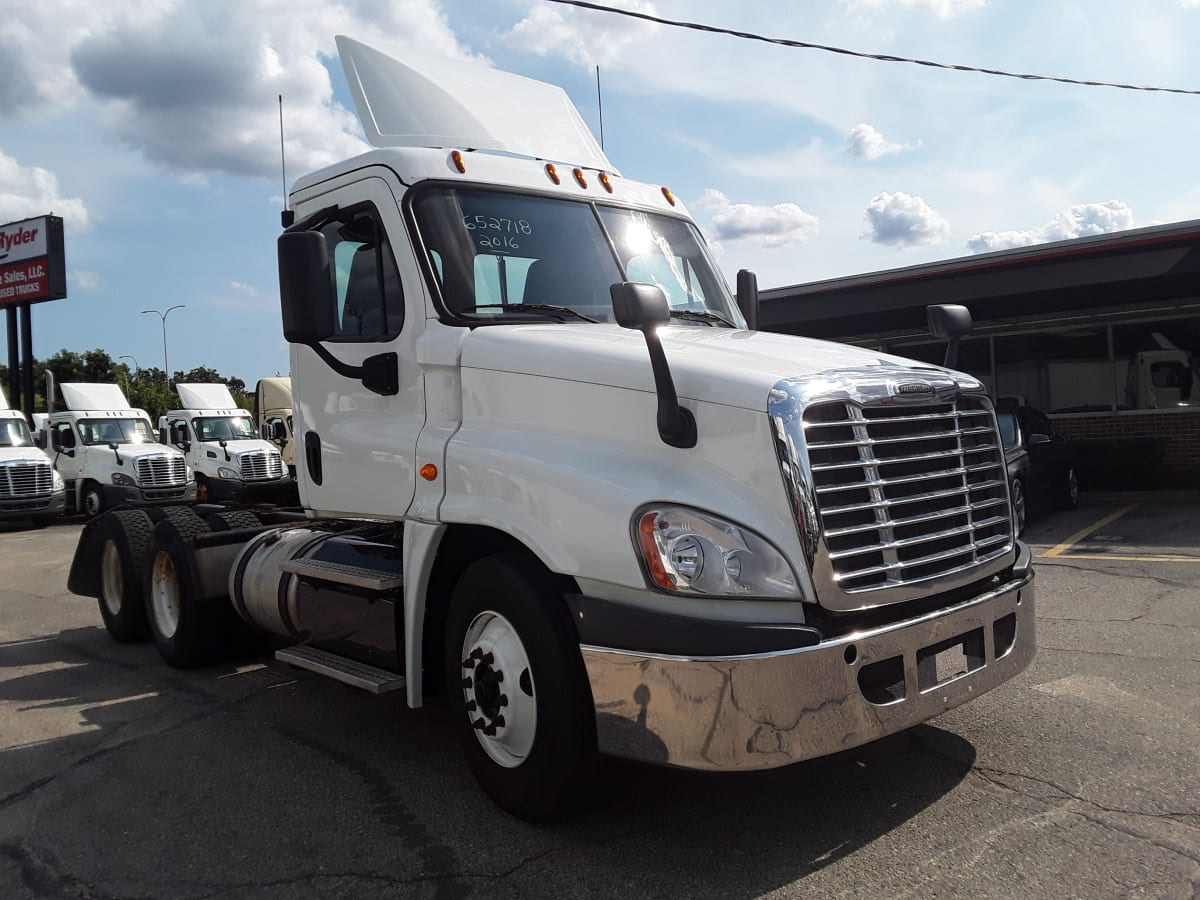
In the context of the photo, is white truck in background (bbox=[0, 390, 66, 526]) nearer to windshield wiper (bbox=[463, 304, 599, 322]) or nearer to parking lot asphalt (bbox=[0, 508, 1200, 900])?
parking lot asphalt (bbox=[0, 508, 1200, 900])

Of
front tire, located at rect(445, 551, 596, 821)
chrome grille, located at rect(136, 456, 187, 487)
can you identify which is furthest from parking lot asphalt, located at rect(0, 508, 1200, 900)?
chrome grille, located at rect(136, 456, 187, 487)

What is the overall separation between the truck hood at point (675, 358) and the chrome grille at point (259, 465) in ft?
63.9

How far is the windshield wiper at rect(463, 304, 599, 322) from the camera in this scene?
4.25 m

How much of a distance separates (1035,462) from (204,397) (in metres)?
19.1

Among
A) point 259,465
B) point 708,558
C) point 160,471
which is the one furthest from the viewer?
point 259,465

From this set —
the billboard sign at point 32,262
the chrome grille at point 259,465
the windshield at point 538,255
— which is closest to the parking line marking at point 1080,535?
the windshield at point 538,255

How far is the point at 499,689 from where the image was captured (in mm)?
3703

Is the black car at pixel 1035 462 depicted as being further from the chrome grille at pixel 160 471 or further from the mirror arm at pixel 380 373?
the chrome grille at pixel 160 471

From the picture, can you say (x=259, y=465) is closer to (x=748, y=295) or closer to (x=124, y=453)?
(x=124, y=453)

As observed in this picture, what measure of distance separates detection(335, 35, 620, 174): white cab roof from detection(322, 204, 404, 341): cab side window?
0.55 metres

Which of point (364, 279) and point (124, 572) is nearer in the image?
point (364, 279)

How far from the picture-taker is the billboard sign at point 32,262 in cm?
3148

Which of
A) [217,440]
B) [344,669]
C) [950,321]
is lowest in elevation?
[344,669]

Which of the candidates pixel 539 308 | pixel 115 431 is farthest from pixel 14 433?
pixel 539 308
